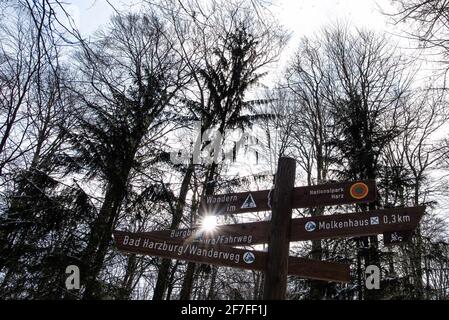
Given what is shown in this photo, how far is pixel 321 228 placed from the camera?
13.3 feet

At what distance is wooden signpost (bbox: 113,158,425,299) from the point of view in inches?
152

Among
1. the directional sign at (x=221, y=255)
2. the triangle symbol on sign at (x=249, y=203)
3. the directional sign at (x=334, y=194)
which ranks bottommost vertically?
the directional sign at (x=221, y=255)

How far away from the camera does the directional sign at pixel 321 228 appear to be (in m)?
3.84

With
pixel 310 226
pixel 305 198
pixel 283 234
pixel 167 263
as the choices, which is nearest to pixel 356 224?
pixel 310 226

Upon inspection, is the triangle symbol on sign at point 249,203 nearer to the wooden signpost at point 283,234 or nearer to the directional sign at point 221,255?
the wooden signpost at point 283,234

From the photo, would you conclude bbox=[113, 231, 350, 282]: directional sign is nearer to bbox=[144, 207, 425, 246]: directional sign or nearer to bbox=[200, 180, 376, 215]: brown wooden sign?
bbox=[144, 207, 425, 246]: directional sign

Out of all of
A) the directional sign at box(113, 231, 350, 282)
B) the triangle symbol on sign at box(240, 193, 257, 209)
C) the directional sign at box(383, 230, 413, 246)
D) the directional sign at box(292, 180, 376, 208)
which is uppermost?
the directional sign at box(292, 180, 376, 208)

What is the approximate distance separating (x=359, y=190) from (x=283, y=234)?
3.32ft

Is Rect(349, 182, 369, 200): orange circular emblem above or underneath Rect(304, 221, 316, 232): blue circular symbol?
above

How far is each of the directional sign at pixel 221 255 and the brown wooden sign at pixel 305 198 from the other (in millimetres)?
634

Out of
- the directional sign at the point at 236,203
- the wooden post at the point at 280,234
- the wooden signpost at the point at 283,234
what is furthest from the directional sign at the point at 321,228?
the directional sign at the point at 236,203

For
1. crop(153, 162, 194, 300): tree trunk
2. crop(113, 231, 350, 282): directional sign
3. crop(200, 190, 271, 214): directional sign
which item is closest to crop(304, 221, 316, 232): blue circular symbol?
crop(113, 231, 350, 282): directional sign

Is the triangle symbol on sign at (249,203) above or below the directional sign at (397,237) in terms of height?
above
